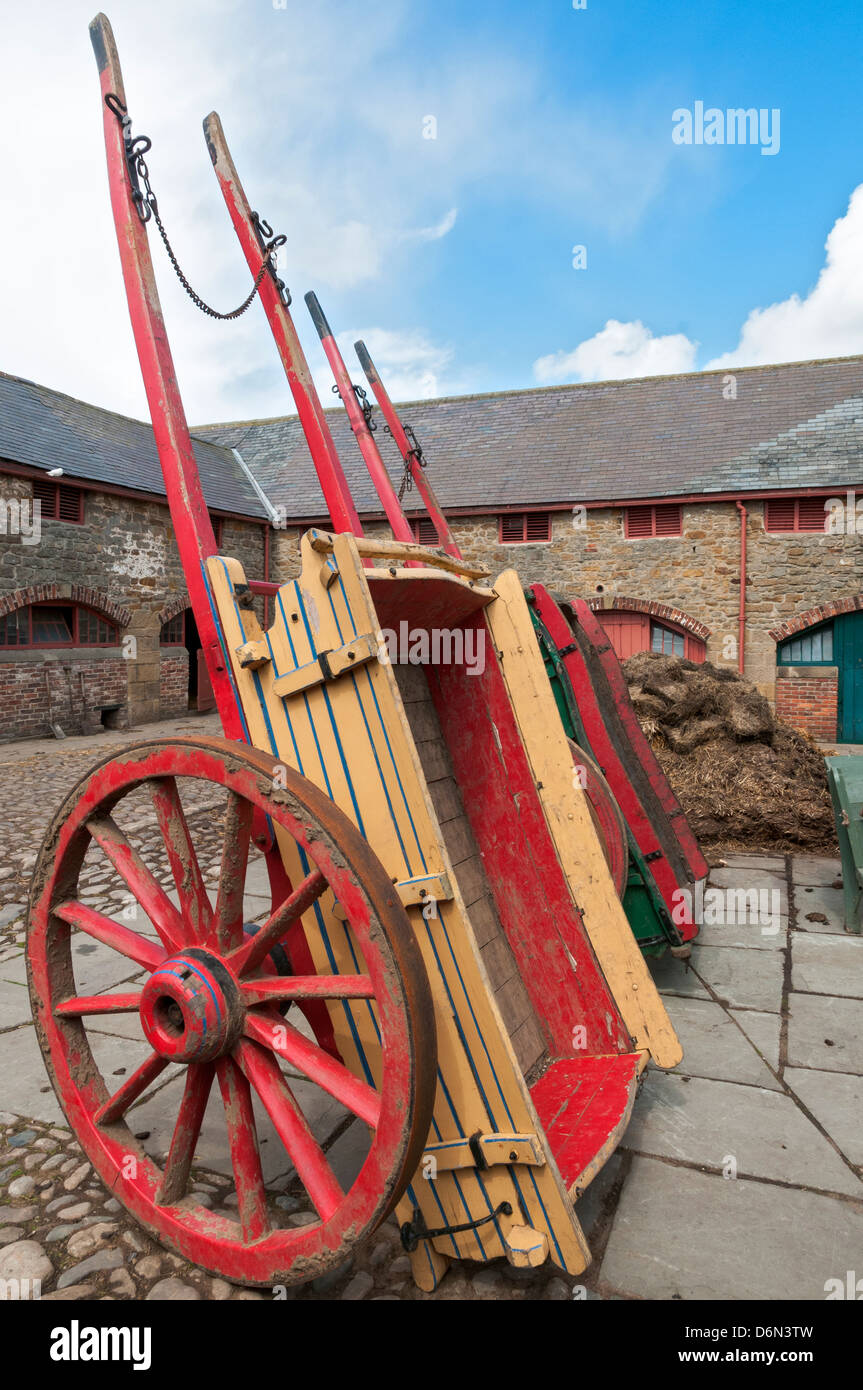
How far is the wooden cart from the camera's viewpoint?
161 centimetres

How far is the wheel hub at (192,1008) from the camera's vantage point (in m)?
1.76

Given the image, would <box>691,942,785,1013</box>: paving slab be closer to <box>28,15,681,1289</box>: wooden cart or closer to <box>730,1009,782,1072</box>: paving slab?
<box>730,1009,782,1072</box>: paving slab

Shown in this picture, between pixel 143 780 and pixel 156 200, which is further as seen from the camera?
pixel 156 200

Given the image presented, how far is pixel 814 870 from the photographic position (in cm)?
554

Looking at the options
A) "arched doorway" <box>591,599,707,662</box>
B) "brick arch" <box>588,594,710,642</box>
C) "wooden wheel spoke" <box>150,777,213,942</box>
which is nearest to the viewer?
"wooden wheel spoke" <box>150,777,213,942</box>

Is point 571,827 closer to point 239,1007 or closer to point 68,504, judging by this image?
point 239,1007

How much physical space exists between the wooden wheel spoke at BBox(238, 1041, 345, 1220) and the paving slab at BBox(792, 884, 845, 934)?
3.56m

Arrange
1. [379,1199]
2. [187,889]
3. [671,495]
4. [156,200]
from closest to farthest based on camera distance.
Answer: [379,1199] → [187,889] → [156,200] → [671,495]

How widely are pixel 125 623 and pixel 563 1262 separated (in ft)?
42.9

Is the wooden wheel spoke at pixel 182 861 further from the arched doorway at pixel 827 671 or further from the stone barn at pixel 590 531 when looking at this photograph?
the arched doorway at pixel 827 671

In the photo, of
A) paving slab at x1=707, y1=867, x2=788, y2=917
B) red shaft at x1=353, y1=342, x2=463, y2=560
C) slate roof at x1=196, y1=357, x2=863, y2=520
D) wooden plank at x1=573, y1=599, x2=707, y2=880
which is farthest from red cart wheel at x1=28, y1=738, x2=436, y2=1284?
slate roof at x1=196, y1=357, x2=863, y2=520

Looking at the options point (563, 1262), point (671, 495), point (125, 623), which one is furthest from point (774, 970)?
point (125, 623)

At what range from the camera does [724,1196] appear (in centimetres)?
226

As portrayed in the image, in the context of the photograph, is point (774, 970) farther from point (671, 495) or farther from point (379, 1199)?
point (671, 495)
